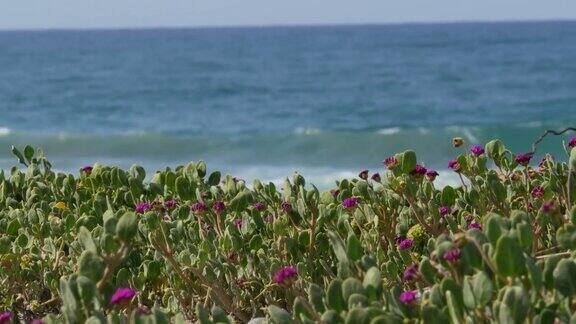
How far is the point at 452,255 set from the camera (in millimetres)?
2086

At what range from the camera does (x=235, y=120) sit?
1248 inches

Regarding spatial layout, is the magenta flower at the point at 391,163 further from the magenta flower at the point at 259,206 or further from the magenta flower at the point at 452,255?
the magenta flower at the point at 452,255

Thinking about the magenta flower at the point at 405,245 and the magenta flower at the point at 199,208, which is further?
the magenta flower at the point at 199,208

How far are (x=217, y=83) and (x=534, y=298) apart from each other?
4153cm

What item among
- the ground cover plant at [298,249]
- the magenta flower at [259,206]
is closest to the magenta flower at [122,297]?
the ground cover plant at [298,249]

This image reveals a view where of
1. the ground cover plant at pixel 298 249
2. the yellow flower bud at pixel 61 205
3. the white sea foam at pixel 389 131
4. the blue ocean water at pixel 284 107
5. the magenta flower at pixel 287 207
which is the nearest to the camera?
the ground cover plant at pixel 298 249

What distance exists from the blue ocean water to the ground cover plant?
15238 mm

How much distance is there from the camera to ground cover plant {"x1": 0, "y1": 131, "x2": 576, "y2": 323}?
206 cm

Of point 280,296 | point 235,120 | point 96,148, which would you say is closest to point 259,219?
point 280,296

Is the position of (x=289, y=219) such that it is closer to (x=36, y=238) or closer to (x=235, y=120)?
(x=36, y=238)

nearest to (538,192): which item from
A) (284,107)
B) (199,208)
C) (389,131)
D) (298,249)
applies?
(298,249)

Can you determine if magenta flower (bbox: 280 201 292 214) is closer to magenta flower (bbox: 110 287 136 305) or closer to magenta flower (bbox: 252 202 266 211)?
magenta flower (bbox: 252 202 266 211)

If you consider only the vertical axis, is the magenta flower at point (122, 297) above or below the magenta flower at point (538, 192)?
below

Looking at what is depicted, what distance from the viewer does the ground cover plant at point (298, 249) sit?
6.77ft
